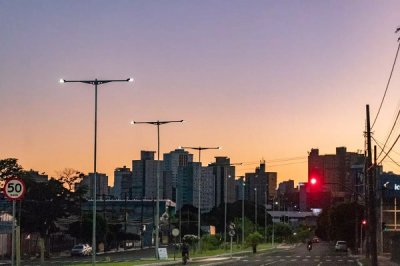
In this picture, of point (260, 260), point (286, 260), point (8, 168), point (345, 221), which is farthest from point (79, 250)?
point (345, 221)

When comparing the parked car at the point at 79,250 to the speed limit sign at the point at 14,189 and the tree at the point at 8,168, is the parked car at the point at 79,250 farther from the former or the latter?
the speed limit sign at the point at 14,189

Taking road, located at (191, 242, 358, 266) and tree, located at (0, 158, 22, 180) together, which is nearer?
road, located at (191, 242, 358, 266)

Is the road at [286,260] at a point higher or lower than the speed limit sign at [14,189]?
lower

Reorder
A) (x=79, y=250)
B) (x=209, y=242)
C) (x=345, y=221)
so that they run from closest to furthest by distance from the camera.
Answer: (x=79, y=250) < (x=209, y=242) < (x=345, y=221)

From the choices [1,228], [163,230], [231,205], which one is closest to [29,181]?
[1,228]

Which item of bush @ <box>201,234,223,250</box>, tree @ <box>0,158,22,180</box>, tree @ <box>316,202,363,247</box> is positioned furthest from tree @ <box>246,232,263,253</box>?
tree @ <box>0,158,22,180</box>

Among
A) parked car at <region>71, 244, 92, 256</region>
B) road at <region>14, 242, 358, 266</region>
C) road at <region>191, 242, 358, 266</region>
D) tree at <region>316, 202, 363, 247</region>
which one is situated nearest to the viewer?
road at <region>191, 242, 358, 266</region>

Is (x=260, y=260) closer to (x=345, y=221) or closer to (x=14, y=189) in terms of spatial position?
(x=14, y=189)

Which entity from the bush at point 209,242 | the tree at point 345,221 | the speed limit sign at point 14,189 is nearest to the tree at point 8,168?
the bush at point 209,242

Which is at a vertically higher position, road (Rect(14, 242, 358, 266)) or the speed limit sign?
the speed limit sign

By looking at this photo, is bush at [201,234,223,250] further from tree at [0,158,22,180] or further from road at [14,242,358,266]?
tree at [0,158,22,180]

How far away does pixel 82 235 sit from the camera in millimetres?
95312

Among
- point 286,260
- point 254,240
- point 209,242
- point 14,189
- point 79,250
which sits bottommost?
point 79,250

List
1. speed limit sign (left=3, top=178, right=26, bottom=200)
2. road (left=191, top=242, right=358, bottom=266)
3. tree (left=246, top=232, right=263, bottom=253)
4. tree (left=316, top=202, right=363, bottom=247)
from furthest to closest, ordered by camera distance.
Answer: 1. tree (left=316, top=202, right=363, bottom=247)
2. tree (left=246, top=232, right=263, bottom=253)
3. road (left=191, top=242, right=358, bottom=266)
4. speed limit sign (left=3, top=178, right=26, bottom=200)
